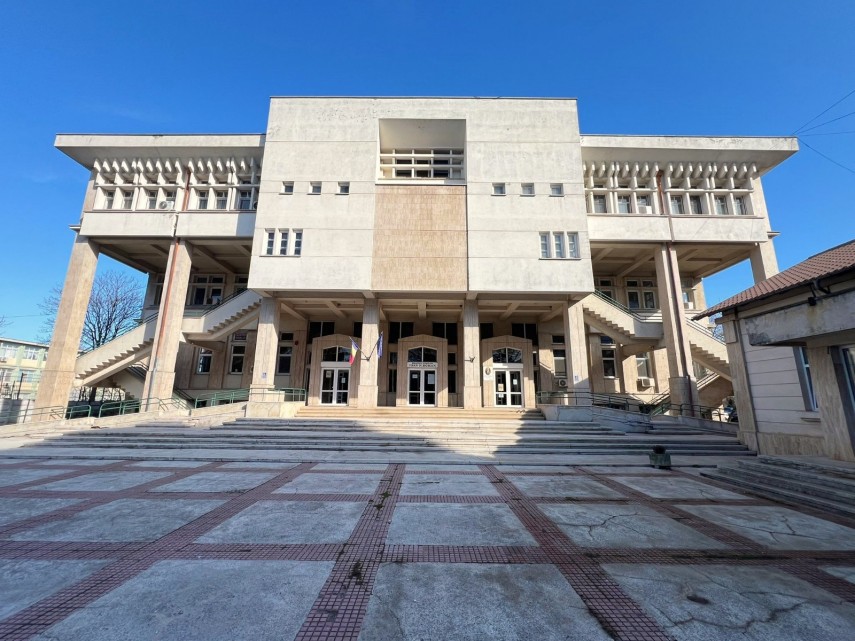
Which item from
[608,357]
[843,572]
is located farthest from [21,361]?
[843,572]

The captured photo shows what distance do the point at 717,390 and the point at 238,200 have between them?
114 ft

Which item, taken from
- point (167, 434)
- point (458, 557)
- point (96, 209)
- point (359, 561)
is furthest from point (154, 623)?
point (96, 209)

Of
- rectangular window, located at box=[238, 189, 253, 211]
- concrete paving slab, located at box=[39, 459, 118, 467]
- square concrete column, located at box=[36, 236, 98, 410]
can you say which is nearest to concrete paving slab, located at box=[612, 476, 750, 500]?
concrete paving slab, located at box=[39, 459, 118, 467]

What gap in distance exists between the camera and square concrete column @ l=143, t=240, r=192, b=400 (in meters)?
20.6

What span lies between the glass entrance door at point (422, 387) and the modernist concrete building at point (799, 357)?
16195mm

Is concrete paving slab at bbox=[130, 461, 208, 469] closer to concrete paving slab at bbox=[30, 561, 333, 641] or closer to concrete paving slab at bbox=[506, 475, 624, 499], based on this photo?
concrete paving slab at bbox=[30, 561, 333, 641]

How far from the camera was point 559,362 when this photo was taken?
2591 cm

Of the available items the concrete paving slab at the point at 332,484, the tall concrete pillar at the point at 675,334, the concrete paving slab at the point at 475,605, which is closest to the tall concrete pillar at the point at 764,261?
the tall concrete pillar at the point at 675,334

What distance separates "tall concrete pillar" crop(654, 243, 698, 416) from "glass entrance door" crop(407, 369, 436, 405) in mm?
14345

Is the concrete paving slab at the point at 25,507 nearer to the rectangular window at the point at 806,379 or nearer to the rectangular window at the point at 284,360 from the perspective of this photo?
the rectangular window at the point at 806,379

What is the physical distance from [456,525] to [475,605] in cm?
220

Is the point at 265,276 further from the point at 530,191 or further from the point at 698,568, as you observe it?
the point at 698,568

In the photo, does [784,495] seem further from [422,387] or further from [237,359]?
[237,359]

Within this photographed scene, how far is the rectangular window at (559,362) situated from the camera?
25.6m
